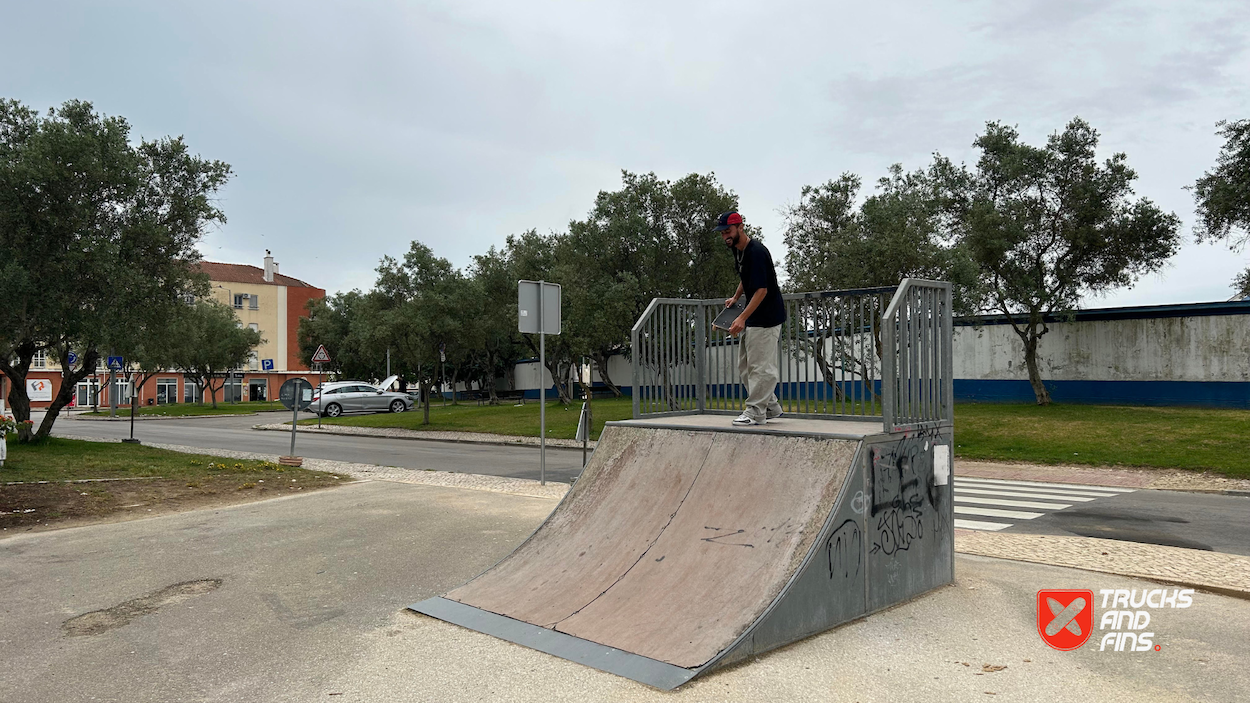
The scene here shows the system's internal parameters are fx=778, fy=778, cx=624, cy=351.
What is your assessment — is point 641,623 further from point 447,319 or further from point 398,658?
point 447,319

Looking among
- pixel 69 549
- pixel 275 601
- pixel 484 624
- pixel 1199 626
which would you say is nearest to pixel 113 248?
pixel 69 549

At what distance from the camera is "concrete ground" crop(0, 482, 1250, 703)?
12.7 feet

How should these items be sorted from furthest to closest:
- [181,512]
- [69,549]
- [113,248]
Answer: [113,248] → [181,512] → [69,549]

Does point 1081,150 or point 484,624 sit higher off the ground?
point 1081,150

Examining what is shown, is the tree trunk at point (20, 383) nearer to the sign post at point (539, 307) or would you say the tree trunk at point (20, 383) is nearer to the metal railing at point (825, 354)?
the sign post at point (539, 307)

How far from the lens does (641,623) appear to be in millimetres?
4508

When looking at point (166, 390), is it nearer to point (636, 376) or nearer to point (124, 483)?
point (124, 483)

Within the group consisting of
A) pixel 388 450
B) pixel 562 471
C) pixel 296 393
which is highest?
pixel 296 393

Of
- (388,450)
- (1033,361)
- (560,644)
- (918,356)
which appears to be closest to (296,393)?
(388,450)

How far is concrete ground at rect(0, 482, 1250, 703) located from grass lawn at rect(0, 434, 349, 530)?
2.68 m

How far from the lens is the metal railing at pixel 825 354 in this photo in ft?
17.7

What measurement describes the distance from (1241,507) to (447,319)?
71.0ft

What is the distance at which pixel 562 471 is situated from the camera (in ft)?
48.7

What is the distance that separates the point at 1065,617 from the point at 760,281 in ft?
9.86
